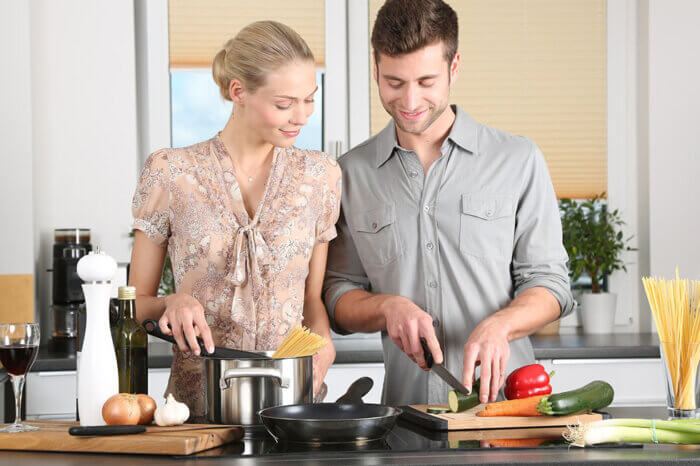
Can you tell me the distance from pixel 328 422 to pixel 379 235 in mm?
745

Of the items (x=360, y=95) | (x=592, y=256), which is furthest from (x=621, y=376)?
(x=360, y=95)

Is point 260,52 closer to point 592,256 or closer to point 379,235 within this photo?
point 379,235

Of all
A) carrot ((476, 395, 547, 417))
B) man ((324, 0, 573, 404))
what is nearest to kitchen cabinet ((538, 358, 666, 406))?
man ((324, 0, 573, 404))

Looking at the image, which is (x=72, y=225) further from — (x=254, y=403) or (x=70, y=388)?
(x=254, y=403)

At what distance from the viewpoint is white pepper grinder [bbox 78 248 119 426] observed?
1427 millimetres

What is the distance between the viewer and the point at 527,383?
1.61 metres

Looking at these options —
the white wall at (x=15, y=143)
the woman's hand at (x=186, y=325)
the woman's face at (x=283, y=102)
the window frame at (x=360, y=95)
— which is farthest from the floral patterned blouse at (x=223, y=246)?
the window frame at (x=360, y=95)

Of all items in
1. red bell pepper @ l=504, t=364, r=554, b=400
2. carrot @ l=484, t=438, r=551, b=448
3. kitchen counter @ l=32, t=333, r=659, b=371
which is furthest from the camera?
kitchen counter @ l=32, t=333, r=659, b=371

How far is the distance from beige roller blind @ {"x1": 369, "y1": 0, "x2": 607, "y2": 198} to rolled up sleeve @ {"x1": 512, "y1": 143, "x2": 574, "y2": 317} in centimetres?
191

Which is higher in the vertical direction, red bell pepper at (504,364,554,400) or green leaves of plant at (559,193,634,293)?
green leaves of plant at (559,193,634,293)

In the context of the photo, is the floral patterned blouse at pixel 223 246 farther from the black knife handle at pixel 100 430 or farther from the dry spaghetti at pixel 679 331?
the dry spaghetti at pixel 679 331

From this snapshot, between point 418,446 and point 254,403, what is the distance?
31cm

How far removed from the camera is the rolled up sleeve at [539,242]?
191 cm

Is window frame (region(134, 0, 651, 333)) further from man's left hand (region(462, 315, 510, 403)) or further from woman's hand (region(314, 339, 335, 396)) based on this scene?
man's left hand (region(462, 315, 510, 403))
